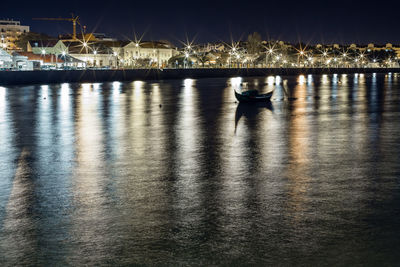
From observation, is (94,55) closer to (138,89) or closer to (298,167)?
(138,89)

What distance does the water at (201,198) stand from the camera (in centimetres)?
661

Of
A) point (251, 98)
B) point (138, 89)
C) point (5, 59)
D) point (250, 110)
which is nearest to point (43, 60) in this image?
point (5, 59)

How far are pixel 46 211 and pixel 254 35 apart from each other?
173178mm

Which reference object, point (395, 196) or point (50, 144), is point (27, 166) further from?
point (395, 196)

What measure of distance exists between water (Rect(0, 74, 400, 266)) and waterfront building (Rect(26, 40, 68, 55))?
319 feet

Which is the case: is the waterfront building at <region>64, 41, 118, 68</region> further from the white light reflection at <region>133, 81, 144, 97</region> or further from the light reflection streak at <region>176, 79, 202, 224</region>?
the light reflection streak at <region>176, 79, 202, 224</region>

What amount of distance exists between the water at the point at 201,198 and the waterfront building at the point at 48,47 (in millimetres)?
97310

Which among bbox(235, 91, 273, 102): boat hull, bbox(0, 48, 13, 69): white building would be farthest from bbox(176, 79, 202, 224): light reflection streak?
bbox(0, 48, 13, 69): white building

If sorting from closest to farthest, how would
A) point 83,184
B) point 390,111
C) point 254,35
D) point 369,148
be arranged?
point 83,184 → point 369,148 → point 390,111 → point 254,35

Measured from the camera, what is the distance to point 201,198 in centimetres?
925

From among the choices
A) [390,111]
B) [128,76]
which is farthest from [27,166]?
[128,76]

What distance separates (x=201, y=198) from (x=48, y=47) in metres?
111

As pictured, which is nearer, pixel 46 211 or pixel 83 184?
pixel 46 211

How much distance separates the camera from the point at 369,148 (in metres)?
15.3
